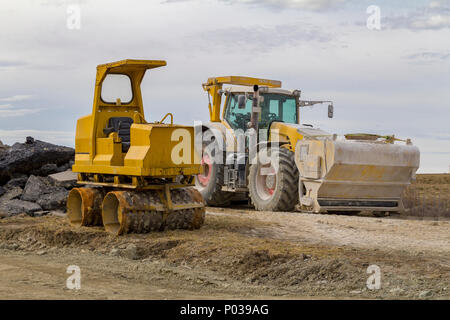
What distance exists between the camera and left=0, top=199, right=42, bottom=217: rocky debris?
46.6 ft

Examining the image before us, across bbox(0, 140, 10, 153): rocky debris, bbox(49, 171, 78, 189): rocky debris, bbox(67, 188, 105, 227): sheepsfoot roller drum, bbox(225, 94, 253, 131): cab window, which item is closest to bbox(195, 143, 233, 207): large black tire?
bbox(225, 94, 253, 131): cab window

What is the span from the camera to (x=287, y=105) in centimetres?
1659

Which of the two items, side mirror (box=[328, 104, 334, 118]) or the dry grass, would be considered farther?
side mirror (box=[328, 104, 334, 118])

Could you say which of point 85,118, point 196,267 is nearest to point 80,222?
point 85,118

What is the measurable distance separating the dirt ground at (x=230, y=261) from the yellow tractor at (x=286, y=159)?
201 cm

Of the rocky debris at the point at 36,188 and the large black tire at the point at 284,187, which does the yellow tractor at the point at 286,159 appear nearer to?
the large black tire at the point at 284,187

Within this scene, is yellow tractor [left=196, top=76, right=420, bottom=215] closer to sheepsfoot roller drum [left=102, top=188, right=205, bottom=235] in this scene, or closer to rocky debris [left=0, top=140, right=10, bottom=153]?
sheepsfoot roller drum [left=102, top=188, right=205, bottom=235]

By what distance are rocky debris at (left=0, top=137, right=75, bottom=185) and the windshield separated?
4.45 metres

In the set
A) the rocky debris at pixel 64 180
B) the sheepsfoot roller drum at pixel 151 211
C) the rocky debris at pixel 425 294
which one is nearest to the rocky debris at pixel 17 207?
the rocky debris at pixel 64 180

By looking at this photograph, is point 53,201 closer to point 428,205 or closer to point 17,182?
point 17,182

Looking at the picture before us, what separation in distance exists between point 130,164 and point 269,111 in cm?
669

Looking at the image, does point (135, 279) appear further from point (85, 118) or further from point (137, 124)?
point (85, 118)

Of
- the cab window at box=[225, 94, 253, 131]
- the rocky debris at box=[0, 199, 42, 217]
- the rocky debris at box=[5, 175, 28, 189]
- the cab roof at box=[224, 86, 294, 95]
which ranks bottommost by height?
the rocky debris at box=[0, 199, 42, 217]
